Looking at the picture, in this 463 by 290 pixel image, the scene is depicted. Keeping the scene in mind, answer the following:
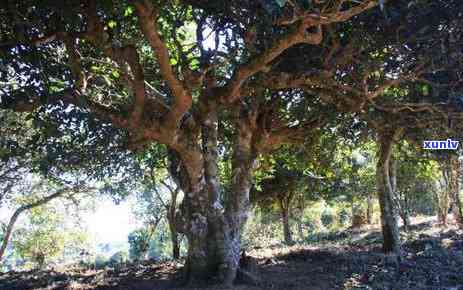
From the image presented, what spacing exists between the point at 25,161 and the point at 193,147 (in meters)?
11.5

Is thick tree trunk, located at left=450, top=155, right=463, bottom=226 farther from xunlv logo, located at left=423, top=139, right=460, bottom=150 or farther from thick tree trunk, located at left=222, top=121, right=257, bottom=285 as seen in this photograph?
thick tree trunk, located at left=222, top=121, right=257, bottom=285

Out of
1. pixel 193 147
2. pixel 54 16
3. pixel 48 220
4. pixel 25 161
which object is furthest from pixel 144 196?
pixel 54 16

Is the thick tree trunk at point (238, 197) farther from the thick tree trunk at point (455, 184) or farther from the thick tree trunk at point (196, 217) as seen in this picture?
the thick tree trunk at point (455, 184)

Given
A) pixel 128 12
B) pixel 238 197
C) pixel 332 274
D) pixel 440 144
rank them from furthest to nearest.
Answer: pixel 440 144
pixel 332 274
pixel 238 197
pixel 128 12

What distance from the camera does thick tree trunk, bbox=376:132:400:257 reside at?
13250 mm

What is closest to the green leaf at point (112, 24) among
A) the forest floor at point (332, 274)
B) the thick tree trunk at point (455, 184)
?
the forest floor at point (332, 274)

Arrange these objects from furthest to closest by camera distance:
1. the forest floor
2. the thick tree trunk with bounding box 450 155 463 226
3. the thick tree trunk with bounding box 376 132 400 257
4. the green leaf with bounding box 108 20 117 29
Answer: the thick tree trunk with bounding box 450 155 463 226, the thick tree trunk with bounding box 376 132 400 257, the forest floor, the green leaf with bounding box 108 20 117 29

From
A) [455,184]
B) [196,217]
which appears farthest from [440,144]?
[455,184]

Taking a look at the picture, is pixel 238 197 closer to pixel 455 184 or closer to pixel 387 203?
pixel 387 203

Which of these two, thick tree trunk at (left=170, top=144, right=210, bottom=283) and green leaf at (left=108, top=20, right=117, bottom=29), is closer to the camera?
green leaf at (left=108, top=20, right=117, bottom=29)

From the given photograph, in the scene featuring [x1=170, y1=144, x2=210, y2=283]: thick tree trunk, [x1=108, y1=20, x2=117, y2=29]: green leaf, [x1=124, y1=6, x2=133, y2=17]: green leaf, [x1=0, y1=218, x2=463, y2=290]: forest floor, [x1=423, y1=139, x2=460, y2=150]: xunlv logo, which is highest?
[x1=124, y1=6, x2=133, y2=17]: green leaf

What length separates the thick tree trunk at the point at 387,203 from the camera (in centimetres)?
1325

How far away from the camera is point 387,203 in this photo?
13.4 m

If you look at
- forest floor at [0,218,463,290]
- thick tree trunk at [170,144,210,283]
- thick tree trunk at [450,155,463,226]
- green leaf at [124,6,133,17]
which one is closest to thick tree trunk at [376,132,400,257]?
forest floor at [0,218,463,290]
